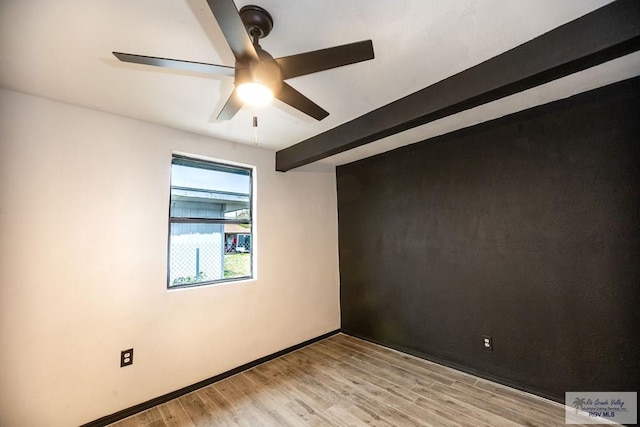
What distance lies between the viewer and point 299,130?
2.82 m

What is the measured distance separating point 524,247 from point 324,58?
2.36m

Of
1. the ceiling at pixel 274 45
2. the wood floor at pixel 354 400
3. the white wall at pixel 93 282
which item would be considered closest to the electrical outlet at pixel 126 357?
the white wall at pixel 93 282

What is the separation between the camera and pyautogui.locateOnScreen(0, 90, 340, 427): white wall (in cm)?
190

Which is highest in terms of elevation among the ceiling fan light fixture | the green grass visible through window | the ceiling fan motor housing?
the ceiling fan motor housing

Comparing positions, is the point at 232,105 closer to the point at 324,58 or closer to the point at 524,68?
the point at 324,58

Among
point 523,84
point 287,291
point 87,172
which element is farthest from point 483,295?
point 87,172

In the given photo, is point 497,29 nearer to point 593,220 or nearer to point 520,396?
point 593,220

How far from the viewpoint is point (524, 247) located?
95.7 inches

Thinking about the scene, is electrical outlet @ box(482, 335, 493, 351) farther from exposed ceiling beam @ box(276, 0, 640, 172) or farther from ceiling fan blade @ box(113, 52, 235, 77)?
ceiling fan blade @ box(113, 52, 235, 77)

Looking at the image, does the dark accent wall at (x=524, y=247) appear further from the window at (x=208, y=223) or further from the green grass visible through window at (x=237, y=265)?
the window at (x=208, y=223)

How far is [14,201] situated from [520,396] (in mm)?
4153

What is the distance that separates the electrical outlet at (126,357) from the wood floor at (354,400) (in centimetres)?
42

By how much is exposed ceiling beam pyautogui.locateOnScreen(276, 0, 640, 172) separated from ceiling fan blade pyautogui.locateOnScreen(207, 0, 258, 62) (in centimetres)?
135

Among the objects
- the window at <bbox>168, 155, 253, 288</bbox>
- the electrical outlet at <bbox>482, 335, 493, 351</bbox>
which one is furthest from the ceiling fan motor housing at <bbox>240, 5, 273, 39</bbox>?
the electrical outlet at <bbox>482, 335, 493, 351</bbox>
